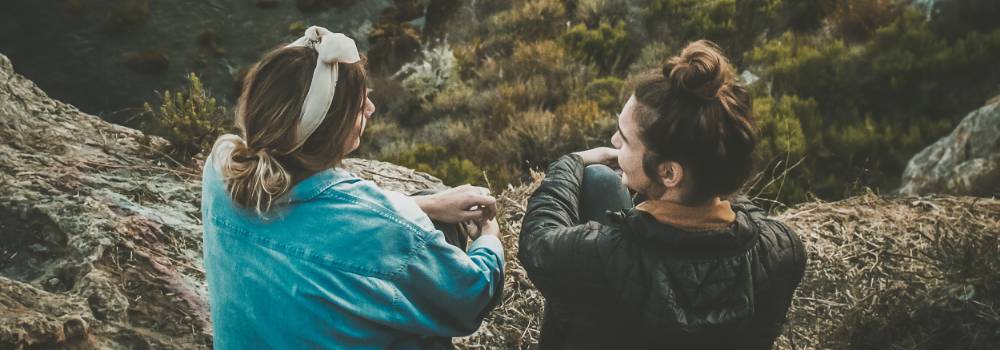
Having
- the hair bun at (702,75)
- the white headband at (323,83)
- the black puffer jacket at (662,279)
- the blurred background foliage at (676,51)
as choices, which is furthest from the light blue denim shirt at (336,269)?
the blurred background foliage at (676,51)

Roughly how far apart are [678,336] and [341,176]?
905 mm

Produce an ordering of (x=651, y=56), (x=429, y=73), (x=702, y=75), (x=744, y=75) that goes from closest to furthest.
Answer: (x=702, y=75), (x=744, y=75), (x=651, y=56), (x=429, y=73)

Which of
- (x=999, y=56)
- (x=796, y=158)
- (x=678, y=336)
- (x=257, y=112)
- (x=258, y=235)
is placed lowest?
(x=796, y=158)

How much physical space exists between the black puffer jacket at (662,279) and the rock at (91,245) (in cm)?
138

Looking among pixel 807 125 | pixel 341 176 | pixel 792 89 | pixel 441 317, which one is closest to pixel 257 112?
pixel 341 176

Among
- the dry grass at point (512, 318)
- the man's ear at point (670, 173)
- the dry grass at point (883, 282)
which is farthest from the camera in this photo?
the dry grass at point (512, 318)

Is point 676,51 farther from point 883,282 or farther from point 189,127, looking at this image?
point 189,127

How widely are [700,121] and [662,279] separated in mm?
372

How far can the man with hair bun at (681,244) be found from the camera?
1.79m

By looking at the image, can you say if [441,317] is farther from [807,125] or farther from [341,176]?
[807,125]

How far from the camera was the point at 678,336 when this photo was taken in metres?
1.85

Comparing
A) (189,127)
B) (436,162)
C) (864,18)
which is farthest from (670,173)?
(864,18)

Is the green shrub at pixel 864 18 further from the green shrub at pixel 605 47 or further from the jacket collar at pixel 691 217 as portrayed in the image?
the jacket collar at pixel 691 217

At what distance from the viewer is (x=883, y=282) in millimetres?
3359
